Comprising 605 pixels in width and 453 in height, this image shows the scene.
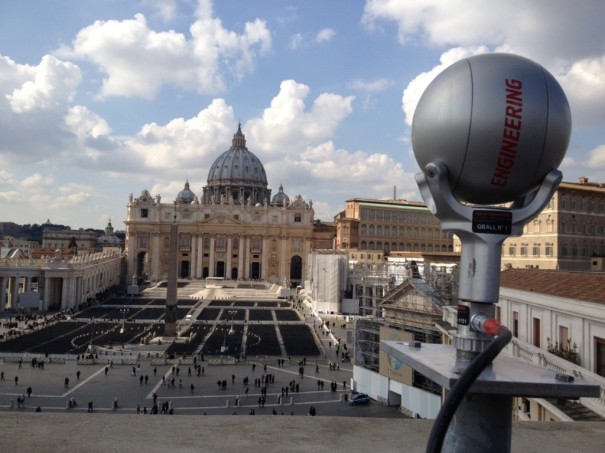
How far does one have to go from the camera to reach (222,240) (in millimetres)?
108938

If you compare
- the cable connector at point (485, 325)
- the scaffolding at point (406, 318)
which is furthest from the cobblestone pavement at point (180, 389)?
the cable connector at point (485, 325)

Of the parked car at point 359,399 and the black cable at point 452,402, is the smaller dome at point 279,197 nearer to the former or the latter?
the parked car at point 359,399

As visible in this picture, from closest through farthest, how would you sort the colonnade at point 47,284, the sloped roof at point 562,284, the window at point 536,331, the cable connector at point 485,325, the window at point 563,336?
the cable connector at point 485,325 < the window at point 563,336 < the sloped roof at point 562,284 < the window at point 536,331 < the colonnade at point 47,284

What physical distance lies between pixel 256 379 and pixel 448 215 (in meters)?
26.3

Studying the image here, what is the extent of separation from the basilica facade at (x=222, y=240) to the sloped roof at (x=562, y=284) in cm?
8662

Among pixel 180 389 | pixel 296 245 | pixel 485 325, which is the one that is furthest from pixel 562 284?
pixel 296 245

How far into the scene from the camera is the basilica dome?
136 meters

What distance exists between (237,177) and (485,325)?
135m

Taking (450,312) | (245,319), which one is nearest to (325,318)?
(245,319)

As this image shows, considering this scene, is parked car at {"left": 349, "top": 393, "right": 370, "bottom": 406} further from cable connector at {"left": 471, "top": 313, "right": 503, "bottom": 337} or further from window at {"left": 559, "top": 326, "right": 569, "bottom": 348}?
cable connector at {"left": 471, "top": 313, "right": 503, "bottom": 337}

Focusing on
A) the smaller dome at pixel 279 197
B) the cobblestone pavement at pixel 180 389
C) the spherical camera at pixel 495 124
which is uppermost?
the smaller dome at pixel 279 197

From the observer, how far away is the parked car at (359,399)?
86.3ft

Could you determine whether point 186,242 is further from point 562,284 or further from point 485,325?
point 485,325

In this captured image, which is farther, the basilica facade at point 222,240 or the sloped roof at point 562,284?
the basilica facade at point 222,240
